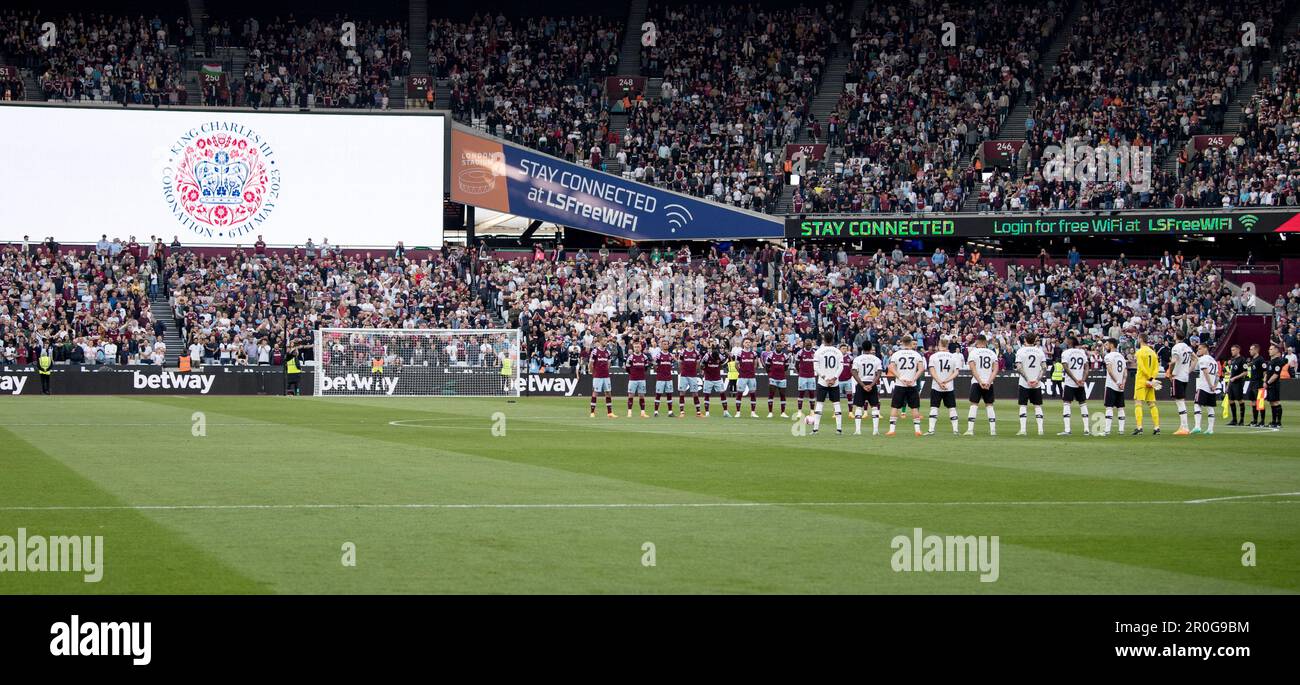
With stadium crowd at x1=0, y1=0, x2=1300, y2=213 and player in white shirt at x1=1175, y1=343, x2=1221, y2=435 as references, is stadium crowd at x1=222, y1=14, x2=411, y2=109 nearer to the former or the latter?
stadium crowd at x1=0, y1=0, x2=1300, y2=213

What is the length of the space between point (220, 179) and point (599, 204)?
52.2ft

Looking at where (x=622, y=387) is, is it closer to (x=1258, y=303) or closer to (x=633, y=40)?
(x=633, y=40)

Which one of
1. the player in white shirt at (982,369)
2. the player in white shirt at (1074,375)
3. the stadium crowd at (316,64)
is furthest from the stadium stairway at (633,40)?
the player in white shirt at (982,369)

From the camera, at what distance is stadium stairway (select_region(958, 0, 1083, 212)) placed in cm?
6073

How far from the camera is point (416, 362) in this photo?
49.8 metres

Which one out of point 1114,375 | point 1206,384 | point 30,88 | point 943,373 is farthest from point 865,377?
point 30,88

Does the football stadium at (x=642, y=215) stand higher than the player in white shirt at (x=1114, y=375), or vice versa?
the football stadium at (x=642, y=215)

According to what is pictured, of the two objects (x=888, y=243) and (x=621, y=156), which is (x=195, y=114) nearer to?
(x=621, y=156)

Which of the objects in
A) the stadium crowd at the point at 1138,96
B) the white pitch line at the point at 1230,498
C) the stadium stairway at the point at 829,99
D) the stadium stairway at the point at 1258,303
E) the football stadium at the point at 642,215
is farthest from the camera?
the stadium stairway at the point at 829,99

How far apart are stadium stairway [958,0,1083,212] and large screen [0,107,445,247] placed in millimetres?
22874

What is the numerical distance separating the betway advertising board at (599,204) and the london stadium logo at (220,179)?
905 cm

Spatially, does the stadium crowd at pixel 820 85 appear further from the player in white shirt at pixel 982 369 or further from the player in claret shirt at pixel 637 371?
the player in white shirt at pixel 982 369

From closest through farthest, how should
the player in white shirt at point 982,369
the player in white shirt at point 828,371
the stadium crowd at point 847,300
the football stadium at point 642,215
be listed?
the player in white shirt at point 982,369, the player in white shirt at point 828,371, the football stadium at point 642,215, the stadium crowd at point 847,300
